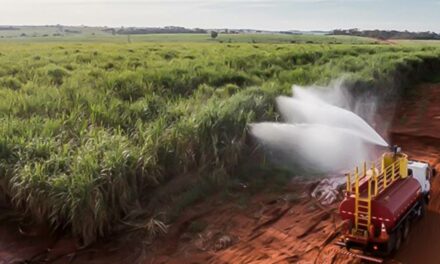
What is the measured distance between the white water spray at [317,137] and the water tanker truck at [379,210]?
3.11 m

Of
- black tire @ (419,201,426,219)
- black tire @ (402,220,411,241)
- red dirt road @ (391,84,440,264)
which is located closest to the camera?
red dirt road @ (391,84,440,264)

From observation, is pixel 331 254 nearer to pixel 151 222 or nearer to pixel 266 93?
pixel 151 222

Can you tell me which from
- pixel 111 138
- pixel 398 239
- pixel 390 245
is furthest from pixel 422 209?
pixel 111 138

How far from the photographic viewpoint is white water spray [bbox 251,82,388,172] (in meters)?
11.5

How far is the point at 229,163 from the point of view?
10.4m

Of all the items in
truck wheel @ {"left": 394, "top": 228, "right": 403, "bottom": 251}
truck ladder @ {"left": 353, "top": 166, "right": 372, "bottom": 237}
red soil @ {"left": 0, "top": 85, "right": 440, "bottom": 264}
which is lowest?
red soil @ {"left": 0, "top": 85, "right": 440, "bottom": 264}

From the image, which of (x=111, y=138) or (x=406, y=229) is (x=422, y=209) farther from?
(x=111, y=138)

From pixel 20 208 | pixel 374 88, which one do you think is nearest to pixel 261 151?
pixel 20 208

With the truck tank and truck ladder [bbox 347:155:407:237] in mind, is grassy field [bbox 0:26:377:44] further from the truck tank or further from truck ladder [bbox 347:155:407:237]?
the truck tank

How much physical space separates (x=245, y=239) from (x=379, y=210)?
233cm

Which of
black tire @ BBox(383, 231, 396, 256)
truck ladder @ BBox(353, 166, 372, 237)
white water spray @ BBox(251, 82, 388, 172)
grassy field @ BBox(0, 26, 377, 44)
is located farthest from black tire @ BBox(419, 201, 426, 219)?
grassy field @ BBox(0, 26, 377, 44)

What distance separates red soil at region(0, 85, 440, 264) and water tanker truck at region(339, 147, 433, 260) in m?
0.29

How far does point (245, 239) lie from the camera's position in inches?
328

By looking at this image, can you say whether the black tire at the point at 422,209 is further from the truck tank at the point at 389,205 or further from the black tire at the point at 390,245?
the black tire at the point at 390,245
